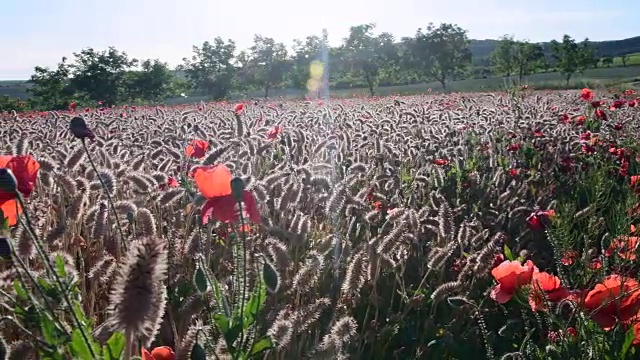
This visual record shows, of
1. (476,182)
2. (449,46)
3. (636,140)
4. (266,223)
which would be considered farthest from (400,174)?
(449,46)

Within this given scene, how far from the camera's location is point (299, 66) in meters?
69.4

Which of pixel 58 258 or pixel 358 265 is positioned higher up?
pixel 58 258

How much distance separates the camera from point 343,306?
2.72 metres

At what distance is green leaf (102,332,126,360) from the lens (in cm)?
152

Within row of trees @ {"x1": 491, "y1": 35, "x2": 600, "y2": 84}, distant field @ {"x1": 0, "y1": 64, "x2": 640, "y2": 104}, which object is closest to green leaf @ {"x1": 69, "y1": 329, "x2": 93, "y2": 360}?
distant field @ {"x1": 0, "y1": 64, "x2": 640, "y2": 104}

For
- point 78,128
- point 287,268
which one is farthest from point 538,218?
point 78,128

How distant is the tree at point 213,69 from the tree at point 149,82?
7.07m

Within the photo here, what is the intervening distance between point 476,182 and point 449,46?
5996 cm

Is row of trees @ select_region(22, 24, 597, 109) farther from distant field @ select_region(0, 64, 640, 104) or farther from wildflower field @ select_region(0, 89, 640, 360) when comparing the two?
wildflower field @ select_region(0, 89, 640, 360)

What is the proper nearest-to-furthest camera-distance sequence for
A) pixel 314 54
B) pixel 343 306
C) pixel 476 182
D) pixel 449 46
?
pixel 343 306, pixel 476 182, pixel 449 46, pixel 314 54

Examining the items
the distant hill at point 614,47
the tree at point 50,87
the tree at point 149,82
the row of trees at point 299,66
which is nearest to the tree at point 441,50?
the row of trees at point 299,66

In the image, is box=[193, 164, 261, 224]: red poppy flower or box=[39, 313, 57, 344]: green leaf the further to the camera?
box=[193, 164, 261, 224]: red poppy flower

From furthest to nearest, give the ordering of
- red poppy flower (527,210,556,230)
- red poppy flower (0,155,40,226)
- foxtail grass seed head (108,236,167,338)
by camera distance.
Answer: red poppy flower (527,210,556,230)
red poppy flower (0,155,40,226)
foxtail grass seed head (108,236,167,338)

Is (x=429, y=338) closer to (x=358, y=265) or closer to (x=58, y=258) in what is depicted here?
(x=358, y=265)
